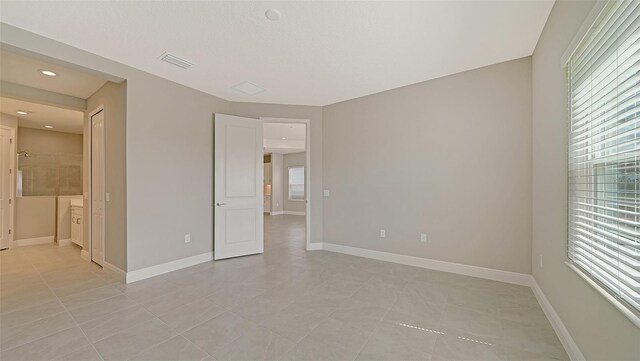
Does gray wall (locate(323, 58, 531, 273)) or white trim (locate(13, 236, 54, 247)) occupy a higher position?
gray wall (locate(323, 58, 531, 273))

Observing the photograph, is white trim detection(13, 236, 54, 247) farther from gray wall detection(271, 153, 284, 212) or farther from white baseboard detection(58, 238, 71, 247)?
gray wall detection(271, 153, 284, 212)

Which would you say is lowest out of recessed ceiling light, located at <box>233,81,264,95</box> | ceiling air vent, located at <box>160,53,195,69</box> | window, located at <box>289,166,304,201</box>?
window, located at <box>289,166,304,201</box>

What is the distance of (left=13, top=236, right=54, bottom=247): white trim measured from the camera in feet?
16.5

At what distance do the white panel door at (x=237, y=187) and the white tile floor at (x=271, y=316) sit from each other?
648mm

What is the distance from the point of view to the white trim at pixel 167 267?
320cm

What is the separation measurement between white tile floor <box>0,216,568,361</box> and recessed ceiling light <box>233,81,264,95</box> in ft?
8.73

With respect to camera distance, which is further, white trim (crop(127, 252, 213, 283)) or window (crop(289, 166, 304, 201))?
window (crop(289, 166, 304, 201))

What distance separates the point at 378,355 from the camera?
5.84 ft

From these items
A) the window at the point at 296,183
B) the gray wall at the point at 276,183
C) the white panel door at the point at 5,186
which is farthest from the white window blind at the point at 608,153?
the gray wall at the point at 276,183

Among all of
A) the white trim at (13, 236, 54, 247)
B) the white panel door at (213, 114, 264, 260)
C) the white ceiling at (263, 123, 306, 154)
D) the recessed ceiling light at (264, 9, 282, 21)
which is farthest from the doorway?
the white ceiling at (263, 123, 306, 154)

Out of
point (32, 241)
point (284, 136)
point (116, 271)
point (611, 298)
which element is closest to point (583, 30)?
point (611, 298)

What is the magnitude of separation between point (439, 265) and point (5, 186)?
7825mm

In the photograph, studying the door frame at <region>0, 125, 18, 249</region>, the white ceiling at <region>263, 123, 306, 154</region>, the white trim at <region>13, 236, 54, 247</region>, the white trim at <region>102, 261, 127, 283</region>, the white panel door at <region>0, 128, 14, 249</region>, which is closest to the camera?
the white trim at <region>102, 261, 127, 283</region>

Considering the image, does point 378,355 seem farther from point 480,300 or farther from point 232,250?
point 232,250
